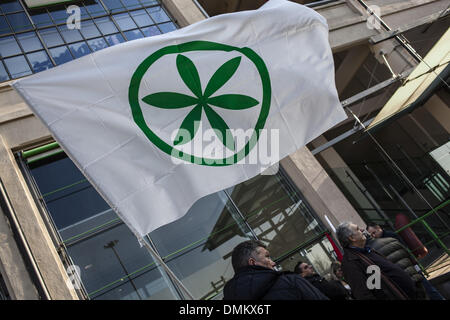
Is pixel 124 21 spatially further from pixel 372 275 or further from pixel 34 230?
pixel 372 275

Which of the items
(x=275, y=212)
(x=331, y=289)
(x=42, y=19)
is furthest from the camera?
(x=42, y=19)

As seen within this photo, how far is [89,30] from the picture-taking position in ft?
36.6

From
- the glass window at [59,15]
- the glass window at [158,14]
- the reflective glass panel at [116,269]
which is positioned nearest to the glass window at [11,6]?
the glass window at [59,15]

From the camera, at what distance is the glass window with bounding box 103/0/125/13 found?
11.6 meters

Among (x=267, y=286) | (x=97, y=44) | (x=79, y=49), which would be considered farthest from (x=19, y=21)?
(x=267, y=286)

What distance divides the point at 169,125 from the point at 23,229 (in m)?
4.60

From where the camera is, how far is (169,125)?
16.9ft

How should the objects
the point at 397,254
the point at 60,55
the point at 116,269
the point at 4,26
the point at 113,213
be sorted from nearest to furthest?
the point at 397,254, the point at 116,269, the point at 113,213, the point at 4,26, the point at 60,55

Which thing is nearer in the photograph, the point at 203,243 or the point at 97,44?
the point at 203,243

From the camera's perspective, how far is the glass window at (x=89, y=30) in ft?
36.3

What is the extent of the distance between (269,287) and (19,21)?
10.5 metres

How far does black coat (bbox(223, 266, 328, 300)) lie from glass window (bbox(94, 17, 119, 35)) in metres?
9.82

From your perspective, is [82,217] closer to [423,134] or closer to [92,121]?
[92,121]
